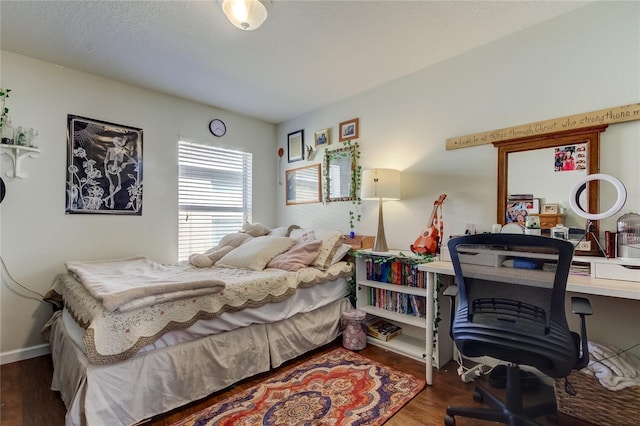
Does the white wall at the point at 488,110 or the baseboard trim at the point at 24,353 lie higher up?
the white wall at the point at 488,110

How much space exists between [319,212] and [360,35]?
6.01ft

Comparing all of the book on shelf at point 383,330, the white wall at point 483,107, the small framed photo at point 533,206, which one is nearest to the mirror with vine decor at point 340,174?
the white wall at point 483,107

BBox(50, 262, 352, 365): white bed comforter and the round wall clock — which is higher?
the round wall clock

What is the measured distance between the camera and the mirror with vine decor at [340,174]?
9.95 feet

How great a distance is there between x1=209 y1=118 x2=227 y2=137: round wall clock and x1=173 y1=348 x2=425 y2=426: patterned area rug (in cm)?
259

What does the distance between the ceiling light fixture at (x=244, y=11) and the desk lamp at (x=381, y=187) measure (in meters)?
1.38

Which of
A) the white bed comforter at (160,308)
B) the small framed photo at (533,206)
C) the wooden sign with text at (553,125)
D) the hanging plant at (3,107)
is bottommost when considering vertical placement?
the white bed comforter at (160,308)

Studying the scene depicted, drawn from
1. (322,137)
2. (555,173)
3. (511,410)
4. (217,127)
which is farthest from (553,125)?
(217,127)

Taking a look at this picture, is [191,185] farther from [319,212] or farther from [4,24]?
[4,24]

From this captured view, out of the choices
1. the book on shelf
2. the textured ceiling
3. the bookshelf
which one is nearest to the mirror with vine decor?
the textured ceiling

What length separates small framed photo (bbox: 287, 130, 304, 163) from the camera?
357 cm

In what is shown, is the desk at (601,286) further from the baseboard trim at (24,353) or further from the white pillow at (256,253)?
the baseboard trim at (24,353)

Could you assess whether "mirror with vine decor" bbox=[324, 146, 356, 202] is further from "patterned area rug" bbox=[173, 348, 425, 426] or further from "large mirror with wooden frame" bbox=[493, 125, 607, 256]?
"patterned area rug" bbox=[173, 348, 425, 426]

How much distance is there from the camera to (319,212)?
3.37 m
